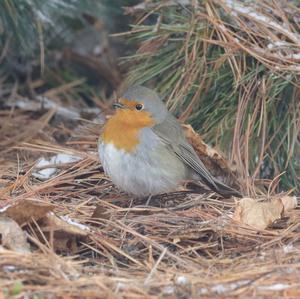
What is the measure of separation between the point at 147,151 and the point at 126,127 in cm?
18

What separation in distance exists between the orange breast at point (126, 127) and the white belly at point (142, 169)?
0.12 ft

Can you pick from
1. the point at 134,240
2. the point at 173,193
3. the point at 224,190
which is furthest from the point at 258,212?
the point at 173,193

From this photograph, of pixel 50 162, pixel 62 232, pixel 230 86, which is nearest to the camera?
pixel 62 232

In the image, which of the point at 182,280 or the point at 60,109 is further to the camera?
the point at 60,109

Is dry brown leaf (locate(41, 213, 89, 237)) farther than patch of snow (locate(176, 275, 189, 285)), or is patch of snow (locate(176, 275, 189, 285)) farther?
dry brown leaf (locate(41, 213, 89, 237))

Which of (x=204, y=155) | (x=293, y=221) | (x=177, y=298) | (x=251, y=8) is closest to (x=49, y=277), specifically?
(x=177, y=298)

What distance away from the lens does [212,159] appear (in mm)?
4984

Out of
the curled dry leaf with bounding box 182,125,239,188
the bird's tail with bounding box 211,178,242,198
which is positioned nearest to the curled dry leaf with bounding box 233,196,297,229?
the bird's tail with bounding box 211,178,242,198

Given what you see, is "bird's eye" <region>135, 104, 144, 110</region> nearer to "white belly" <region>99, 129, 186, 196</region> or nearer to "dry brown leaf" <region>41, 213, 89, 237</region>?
"white belly" <region>99, 129, 186, 196</region>

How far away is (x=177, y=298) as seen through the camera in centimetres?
324

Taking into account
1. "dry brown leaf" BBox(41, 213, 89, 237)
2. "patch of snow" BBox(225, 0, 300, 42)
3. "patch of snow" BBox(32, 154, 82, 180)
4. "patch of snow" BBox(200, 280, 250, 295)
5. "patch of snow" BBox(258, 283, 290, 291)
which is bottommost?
"patch of snow" BBox(32, 154, 82, 180)

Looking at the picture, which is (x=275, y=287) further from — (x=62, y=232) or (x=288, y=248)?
(x=62, y=232)

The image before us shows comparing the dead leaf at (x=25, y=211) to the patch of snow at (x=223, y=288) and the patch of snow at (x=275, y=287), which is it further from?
the patch of snow at (x=275, y=287)

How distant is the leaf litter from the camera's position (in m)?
3.30
